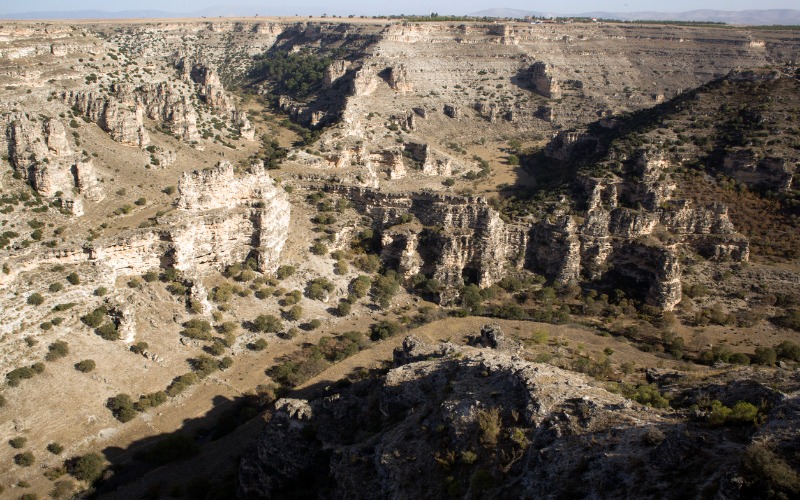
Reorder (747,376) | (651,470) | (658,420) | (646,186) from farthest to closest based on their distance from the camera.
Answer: (646,186), (747,376), (658,420), (651,470)

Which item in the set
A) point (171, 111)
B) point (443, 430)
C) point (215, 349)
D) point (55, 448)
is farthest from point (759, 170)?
point (171, 111)

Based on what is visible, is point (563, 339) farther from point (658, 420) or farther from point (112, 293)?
point (112, 293)

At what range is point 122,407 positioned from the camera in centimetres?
3066

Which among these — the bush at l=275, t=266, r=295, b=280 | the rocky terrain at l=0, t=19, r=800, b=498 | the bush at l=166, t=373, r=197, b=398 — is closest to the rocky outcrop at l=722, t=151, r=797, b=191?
the rocky terrain at l=0, t=19, r=800, b=498

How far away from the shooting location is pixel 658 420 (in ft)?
57.0

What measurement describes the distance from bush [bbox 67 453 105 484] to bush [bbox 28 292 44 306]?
9.75 m

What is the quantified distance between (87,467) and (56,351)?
25.3 ft

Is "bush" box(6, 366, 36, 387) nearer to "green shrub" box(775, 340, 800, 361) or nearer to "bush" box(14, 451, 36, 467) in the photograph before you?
"bush" box(14, 451, 36, 467)

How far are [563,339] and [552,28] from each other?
93353 millimetres

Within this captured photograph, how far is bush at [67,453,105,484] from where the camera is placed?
2700 centimetres

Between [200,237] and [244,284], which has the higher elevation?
[200,237]

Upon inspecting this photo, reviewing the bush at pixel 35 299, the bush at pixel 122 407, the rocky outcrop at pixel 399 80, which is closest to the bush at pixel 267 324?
the bush at pixel 122 407

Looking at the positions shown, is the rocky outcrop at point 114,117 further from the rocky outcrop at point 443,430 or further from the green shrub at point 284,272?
the rocky outcrop at point 443,430

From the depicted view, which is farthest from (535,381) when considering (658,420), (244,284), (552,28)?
(552,28)
